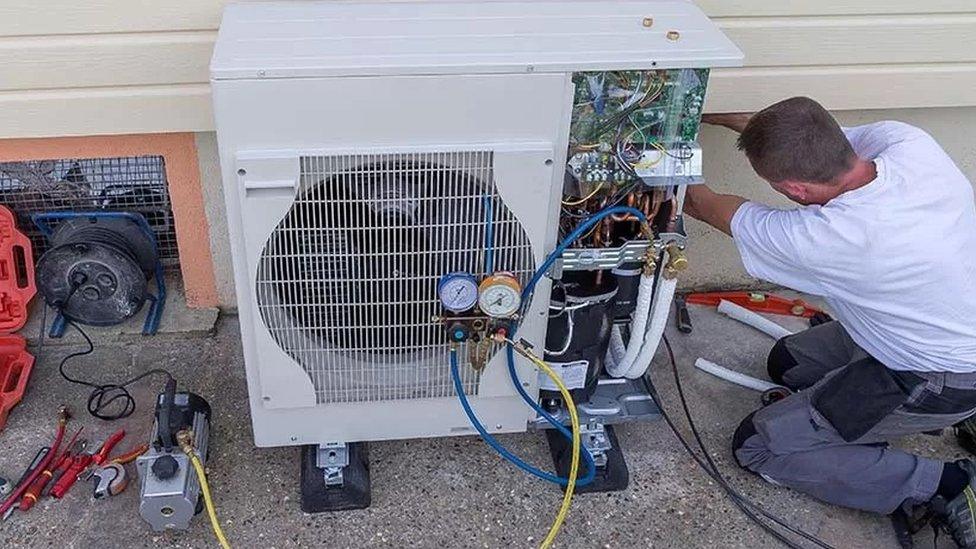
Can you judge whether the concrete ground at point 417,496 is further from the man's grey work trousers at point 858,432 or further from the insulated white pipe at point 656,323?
the insulated white pipe at point 656,323

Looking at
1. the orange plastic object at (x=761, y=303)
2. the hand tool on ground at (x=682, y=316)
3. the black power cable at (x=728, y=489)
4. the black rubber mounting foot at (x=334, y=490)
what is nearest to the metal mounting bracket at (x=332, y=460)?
the black rubber mounting foot at (x=334, y=490)

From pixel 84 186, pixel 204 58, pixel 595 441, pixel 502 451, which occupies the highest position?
pixel 204 58

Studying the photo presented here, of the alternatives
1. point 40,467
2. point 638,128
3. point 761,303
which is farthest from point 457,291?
point 761,303

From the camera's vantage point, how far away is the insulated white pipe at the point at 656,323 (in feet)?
5.95

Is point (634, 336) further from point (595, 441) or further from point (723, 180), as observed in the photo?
point (723, 180)

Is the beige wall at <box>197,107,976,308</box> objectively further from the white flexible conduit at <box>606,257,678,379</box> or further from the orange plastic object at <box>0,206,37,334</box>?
the white flexible conduit at <box>606,257,678,379</box>

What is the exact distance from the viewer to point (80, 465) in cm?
203

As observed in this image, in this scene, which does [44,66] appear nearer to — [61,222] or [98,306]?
[61,222]

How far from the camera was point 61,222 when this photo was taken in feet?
7.82

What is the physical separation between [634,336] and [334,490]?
2.60ft

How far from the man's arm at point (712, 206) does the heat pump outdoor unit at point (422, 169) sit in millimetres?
163

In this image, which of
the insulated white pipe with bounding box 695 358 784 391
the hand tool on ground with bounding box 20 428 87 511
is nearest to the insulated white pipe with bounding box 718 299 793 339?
the insulated white pipe with bounding box 695 358 784 391

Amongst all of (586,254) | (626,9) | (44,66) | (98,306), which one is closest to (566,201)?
(586,254)

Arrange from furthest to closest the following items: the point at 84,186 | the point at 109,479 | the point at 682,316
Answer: the point at 682,316 → the point at 84,186 → the point at 109,479
